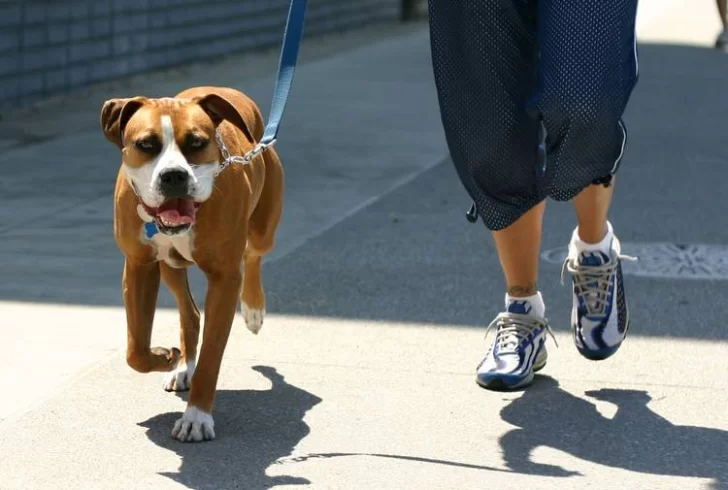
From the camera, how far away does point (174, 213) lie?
3883 millimetres

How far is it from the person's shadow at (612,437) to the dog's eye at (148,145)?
1270 millimetres

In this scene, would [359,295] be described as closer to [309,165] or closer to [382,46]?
[309,165]

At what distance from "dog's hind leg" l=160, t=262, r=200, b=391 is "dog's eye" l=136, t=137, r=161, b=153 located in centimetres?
74

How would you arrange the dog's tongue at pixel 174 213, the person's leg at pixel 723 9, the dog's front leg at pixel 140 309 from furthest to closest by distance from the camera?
the person's leg at pixel 723 9, the dog's front leg at pixel 140 309, the dog's tongue at pixel 174 213

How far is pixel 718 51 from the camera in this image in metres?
15.8

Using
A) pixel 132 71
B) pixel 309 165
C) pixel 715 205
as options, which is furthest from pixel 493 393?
pixel 132 71

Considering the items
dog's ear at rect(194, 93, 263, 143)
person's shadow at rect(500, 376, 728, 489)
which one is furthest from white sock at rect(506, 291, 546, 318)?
dog's ear at rect(194, 93, 263, 143)

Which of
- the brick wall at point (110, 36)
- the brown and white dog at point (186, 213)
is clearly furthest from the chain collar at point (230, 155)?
the brick wall at point (110, 36)

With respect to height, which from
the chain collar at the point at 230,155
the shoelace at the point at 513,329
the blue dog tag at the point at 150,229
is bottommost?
the shoelace at the point at 513,329

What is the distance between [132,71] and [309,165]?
145 inches

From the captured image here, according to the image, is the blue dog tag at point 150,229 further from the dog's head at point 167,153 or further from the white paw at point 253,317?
the white paw at point 253,317

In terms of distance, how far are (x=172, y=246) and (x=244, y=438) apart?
0.59 m

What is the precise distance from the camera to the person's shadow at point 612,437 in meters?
4.04

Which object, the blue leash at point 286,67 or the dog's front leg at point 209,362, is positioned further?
the blue leash at point 286,67
